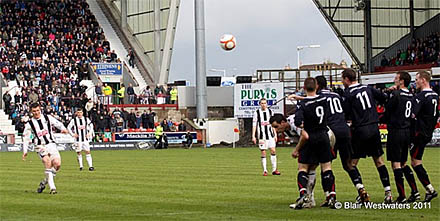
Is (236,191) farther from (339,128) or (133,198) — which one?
(339,128)

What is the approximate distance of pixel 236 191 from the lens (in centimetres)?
1830

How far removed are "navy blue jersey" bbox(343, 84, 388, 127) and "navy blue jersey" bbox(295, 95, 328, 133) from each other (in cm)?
54

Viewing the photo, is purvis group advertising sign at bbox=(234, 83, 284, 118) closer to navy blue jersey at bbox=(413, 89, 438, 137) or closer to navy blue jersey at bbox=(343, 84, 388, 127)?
navy blue jersey at bbox=(413, 89, 438, 137)

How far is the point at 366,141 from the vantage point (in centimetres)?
1445

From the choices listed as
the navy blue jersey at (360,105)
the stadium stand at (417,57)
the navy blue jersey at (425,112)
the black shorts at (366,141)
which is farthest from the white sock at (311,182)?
the stadium stand at (417,57)

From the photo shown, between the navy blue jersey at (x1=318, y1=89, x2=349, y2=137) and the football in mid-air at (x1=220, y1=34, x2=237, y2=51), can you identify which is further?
the football in mid-air at (x1=220, y1=34, x2=237, y2=51)

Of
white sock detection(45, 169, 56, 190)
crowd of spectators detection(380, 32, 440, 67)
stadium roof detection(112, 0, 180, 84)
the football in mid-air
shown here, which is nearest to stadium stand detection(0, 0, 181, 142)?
stadium roof detection(112, 0, 180, 84)

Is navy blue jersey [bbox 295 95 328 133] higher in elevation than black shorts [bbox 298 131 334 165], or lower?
higher

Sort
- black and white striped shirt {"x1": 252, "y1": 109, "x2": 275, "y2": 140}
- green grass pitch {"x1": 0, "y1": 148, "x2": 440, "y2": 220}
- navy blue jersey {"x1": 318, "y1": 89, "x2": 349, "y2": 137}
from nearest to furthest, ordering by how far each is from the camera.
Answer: green grass pitch {"x1": 0, "y1": 148, "x2": 440, "y2": 220}
navy blue jersey {"x1": 318, "y1": 89, "x2": 349, "y2": 137}
black and white striped shirt {"x1": 252, "y1": 109, "x2": 275, "y2": 140}

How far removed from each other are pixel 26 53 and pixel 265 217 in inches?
1961

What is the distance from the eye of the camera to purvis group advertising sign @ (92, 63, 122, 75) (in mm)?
61406

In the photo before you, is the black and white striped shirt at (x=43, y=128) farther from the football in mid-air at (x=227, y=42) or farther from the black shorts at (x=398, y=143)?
the football in mid-air at (x=227, y=42)

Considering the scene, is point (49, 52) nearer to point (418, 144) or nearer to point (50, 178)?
point (50, 178)

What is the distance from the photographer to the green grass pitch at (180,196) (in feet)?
44.7
